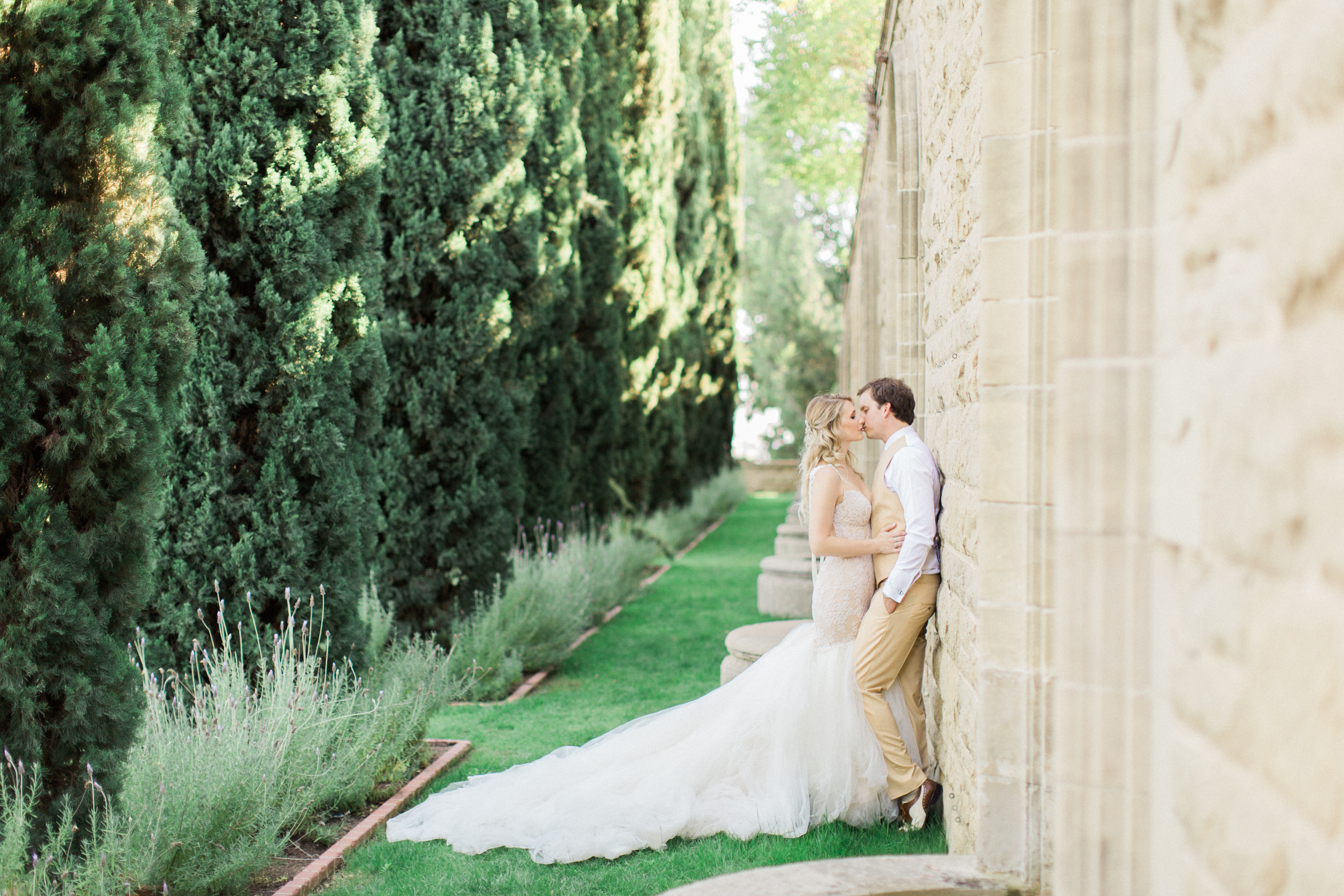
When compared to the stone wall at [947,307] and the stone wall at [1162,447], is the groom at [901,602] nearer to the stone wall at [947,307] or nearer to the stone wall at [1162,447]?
the stone wall at [947,307]

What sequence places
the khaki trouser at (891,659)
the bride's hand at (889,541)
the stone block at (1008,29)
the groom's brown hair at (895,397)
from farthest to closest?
the groom's brown hair at (895,397) < the bride's hand at (889,541) < the khaki trouser at (891,659) < the stone block at (1008,29)

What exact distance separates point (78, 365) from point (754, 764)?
316 centimetres

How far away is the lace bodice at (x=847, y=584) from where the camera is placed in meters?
4.69

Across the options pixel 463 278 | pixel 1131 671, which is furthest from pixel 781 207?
pixel 1131 671

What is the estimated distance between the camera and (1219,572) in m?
1.25

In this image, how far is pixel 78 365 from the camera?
3289 mm

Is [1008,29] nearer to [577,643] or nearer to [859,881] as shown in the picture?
[859,881]

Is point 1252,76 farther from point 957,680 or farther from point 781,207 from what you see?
point 781,207

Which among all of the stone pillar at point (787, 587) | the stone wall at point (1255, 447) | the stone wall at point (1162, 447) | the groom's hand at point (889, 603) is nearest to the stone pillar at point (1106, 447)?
the stone wall at point (1162, 447)

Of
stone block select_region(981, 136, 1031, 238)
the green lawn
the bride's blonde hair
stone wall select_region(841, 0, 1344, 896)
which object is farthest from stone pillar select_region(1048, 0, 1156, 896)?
the bride's blonde hair

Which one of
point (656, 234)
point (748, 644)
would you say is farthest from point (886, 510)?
point (656, 234)

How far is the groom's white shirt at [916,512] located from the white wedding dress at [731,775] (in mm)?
385

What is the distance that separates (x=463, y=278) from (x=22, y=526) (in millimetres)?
4659

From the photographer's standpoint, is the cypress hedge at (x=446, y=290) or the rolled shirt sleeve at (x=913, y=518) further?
the cypress hedge at (x=446, y=290)
